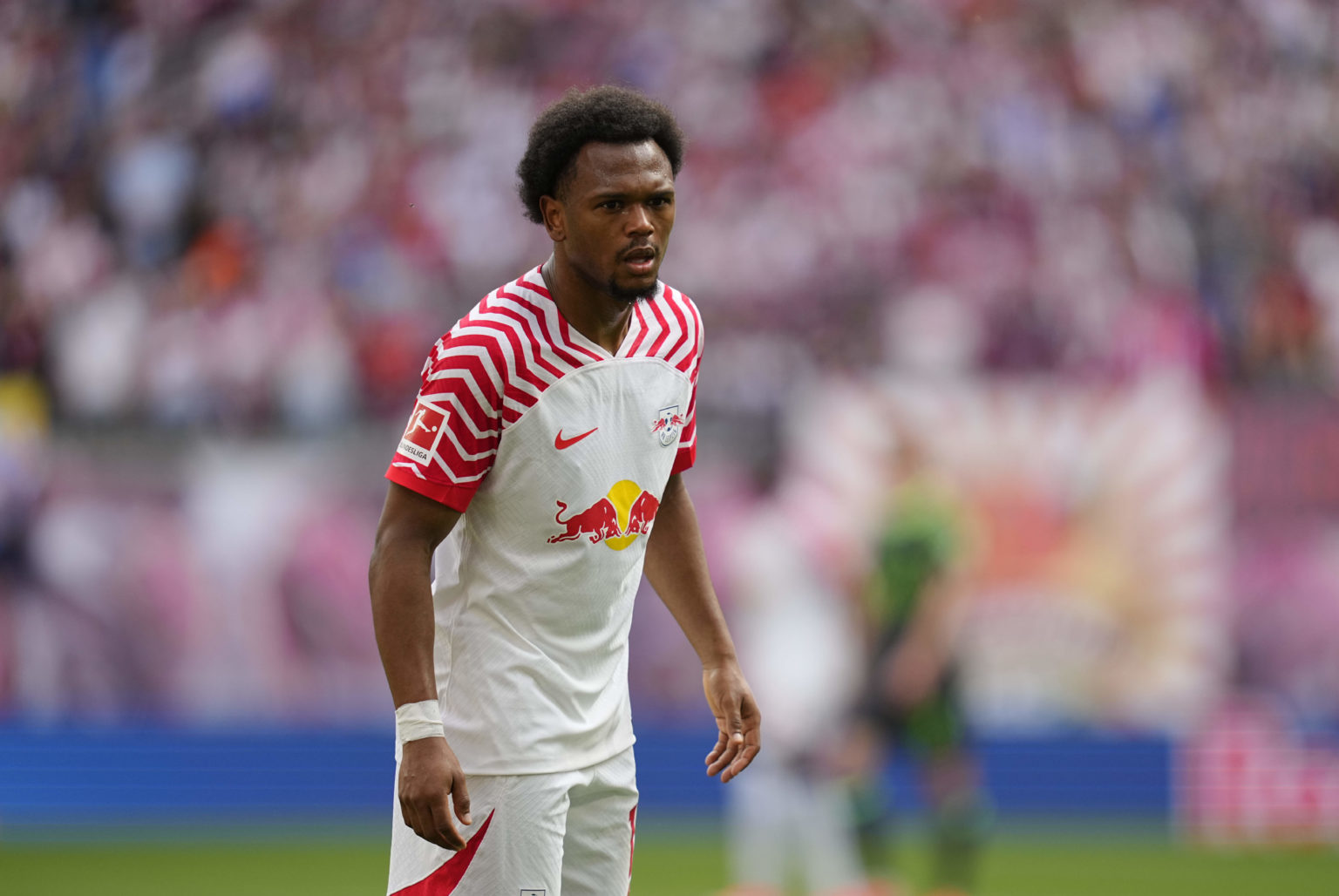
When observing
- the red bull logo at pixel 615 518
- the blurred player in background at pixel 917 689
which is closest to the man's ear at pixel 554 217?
the red bull logo at pixel 615 518

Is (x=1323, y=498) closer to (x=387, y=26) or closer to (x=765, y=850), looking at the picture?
(x=765, y=850)

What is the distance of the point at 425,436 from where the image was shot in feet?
9.26

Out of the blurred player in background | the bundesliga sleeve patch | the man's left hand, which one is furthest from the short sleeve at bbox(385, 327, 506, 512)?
the blurred player in background

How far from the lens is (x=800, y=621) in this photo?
909 centimetres

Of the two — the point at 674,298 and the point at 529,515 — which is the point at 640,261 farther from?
the point at 529,515

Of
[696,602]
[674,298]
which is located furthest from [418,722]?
[674,298]

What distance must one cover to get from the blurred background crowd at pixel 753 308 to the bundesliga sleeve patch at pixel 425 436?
8956mm

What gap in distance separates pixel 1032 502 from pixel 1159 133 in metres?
3.77

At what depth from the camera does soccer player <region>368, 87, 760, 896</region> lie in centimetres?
282

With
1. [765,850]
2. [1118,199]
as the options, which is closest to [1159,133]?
[1118,199]

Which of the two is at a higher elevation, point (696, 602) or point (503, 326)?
point (503, 326)

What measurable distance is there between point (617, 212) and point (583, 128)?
16 cm

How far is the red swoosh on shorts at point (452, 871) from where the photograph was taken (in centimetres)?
289

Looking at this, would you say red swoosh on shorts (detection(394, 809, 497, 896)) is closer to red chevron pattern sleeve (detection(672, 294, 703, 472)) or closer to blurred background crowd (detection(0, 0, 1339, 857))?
red chevron pattern sleeve (detection(672, 294, 703, 472))
